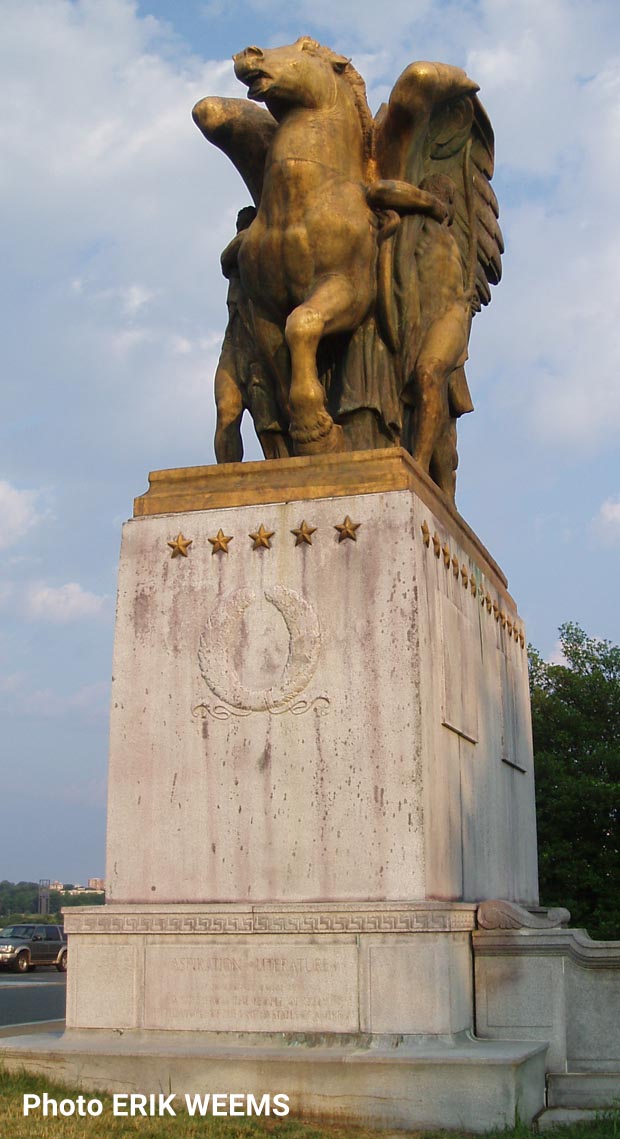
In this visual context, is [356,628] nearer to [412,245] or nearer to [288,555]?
[288,555]

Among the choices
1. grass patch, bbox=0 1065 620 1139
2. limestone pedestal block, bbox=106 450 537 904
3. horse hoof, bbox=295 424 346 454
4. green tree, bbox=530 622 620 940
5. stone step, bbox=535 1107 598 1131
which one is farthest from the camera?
green tree, bbox=530 622 620 940

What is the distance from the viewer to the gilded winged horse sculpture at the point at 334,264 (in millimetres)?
9516

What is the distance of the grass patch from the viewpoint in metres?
6.53

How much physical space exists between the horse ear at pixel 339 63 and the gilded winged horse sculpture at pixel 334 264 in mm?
12

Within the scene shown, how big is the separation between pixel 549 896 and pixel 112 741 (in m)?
19.8

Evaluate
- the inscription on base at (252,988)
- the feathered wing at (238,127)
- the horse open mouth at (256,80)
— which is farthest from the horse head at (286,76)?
the inscription on base at (252,988)

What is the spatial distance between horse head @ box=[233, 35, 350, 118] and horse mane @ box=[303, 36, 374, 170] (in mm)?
109

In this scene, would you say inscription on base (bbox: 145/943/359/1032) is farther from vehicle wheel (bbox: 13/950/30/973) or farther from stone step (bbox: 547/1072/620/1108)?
vehicle wheel (bbox: 13/950/30/973)

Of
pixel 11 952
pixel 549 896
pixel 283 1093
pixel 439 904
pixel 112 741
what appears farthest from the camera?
pixel 11 952

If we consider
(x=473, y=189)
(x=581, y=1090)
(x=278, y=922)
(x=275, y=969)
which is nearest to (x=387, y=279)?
(x=473, y=189)

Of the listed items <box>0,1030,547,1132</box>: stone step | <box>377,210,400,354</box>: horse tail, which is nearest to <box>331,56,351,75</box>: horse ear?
<box>377,210,400,354</box>: horse tail

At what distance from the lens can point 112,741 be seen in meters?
8.72

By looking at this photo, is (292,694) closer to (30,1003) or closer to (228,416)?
(228,416)

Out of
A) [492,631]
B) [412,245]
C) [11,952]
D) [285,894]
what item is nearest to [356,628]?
[285,894]
